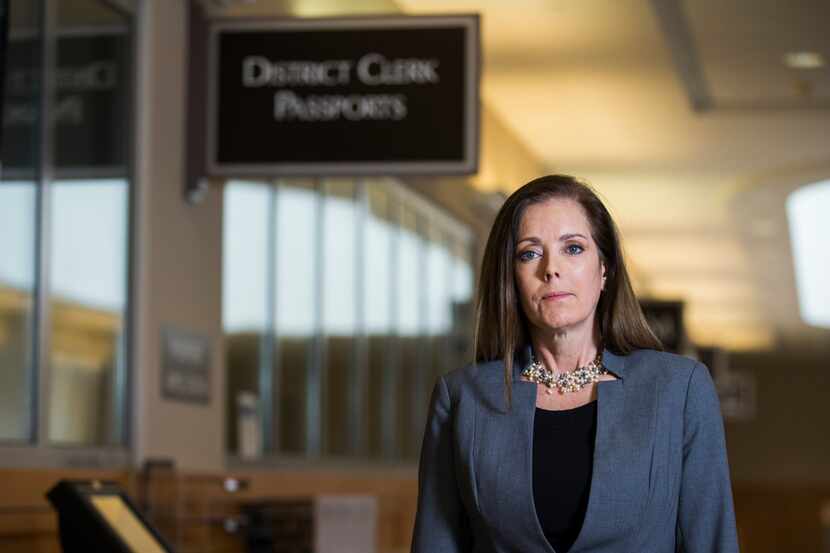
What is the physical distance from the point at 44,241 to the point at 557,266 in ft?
10.4

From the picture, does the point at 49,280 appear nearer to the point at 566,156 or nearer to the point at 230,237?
the point at 230,237

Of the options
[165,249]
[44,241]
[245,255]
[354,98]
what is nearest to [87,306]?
[44,241]

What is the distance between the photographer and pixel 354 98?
17.8ft

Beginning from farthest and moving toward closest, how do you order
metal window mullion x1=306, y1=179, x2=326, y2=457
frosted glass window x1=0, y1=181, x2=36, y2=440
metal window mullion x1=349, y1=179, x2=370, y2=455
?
metal window mullion x1=349, y1=179, x2=370, y2=455
metal window mullion x1=306, y1=179, x2=326, y2=457
frosted glass window x1=0, y1=181, x2=36, y2=440

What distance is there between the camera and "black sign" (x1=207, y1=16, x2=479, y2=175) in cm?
536

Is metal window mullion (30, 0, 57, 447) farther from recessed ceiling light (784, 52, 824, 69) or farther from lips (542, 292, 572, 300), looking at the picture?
recessed ceiling light (784, 52, 824, 69)

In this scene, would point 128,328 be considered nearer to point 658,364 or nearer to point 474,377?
point 474,377

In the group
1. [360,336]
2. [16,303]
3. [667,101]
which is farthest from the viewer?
[667,101]

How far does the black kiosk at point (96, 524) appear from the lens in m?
3.69

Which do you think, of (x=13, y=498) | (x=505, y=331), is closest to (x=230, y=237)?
(x=13, y=498)

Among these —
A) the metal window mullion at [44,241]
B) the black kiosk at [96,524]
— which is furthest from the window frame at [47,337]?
the black kiosk at [96,524]

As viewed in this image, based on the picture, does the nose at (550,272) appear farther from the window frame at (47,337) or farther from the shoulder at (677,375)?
the window frame at (47,337)

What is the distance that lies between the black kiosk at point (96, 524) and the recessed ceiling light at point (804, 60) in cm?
617

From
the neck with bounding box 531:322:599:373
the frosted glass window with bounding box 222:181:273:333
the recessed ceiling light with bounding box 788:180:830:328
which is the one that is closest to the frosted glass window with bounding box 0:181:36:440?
the frosted glass window with bounding box 222:181:273:333
